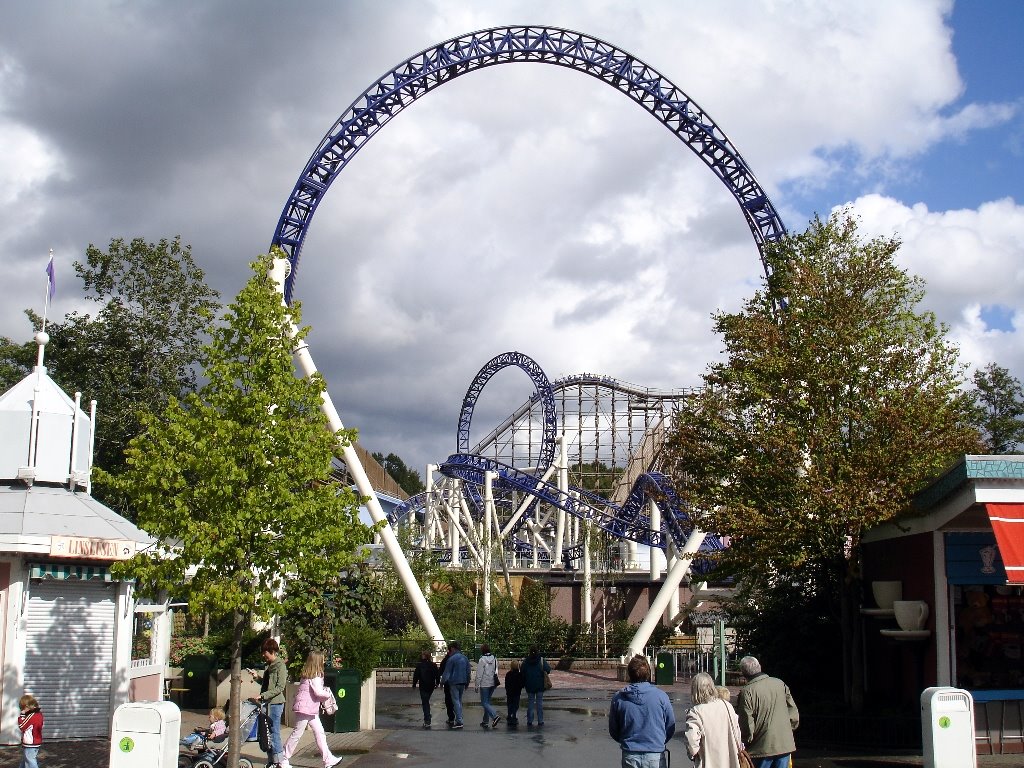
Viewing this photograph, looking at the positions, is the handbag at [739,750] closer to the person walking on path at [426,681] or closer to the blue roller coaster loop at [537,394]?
the person walking on path at [426,681]

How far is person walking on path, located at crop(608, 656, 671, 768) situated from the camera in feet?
27.1

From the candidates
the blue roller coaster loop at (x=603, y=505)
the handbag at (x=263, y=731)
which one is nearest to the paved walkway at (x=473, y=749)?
the handbag at (x=263, y=731)

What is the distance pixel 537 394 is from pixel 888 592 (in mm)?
43206

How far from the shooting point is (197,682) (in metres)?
19.4

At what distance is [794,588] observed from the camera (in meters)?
19.2

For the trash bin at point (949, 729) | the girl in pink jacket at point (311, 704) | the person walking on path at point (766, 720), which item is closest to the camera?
the person walking on path at point (766, 720)

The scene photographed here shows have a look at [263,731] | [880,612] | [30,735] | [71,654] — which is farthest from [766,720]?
[71,654]

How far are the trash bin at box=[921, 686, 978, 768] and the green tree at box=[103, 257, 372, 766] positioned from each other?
21.3 feet

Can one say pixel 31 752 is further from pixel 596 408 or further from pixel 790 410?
pixel 596 408

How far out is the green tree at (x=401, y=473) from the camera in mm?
151000

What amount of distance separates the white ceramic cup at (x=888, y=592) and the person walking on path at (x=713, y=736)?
7.91m

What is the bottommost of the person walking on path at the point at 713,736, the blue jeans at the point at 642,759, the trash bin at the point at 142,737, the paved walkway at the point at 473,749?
the paved walkway at the point at 473,749

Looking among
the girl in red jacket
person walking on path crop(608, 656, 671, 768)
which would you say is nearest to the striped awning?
the girl in red jacket

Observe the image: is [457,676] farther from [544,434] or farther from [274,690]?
[544,434]
